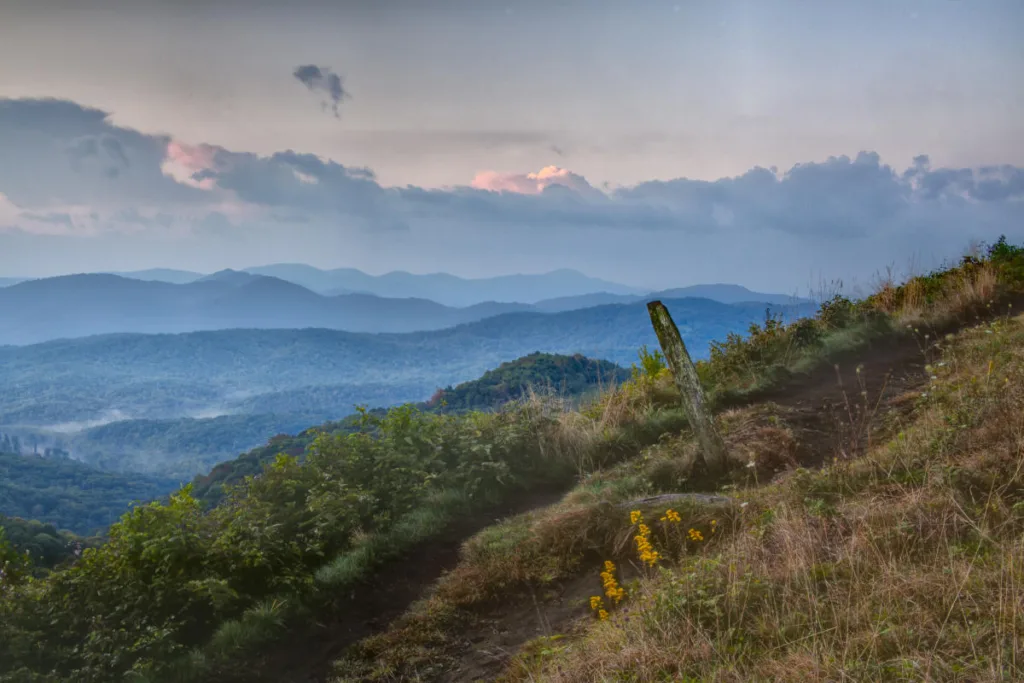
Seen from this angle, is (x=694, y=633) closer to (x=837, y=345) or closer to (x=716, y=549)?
(x=716, y=549)

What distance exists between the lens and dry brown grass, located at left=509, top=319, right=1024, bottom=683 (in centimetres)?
268

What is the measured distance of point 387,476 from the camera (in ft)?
25.7

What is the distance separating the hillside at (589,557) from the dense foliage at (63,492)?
33.6 m

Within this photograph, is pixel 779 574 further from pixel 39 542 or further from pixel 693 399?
pixel 39 542

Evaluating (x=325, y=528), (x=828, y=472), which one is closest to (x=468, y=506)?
(x=325, y=528)

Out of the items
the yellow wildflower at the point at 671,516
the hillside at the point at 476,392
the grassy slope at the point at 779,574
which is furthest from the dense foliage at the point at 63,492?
the yellow wildflower at the point at 671,516

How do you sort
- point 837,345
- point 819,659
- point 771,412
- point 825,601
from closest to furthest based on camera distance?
point 819,659
point 825,601
point 771,412
point 837,345

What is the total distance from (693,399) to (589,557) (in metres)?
2.66

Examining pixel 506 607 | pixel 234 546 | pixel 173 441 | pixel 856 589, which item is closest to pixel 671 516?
pixel 506 607

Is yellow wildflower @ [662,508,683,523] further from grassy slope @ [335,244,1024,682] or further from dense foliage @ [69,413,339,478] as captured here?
dense foliage @ [69,413,339,478]

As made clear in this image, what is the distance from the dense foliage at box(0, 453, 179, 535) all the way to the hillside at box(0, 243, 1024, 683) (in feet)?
110

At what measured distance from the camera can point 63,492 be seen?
167 feet

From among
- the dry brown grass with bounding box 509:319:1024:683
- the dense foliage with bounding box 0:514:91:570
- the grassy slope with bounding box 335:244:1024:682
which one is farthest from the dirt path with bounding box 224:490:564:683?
the dense foliage with bounding box 0:514:91:570

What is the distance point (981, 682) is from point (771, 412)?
6.99 metres
